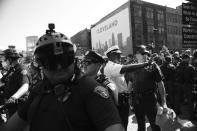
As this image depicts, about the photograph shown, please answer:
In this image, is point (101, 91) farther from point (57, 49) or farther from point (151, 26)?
point (151, 26)

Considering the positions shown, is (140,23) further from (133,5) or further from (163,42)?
(163,42)

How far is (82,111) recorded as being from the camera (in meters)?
1.61

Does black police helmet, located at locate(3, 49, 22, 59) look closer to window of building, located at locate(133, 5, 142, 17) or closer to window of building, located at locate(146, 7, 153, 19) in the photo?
window of building, located at locate(133, 5, 142, 17)

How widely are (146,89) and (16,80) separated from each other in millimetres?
2434

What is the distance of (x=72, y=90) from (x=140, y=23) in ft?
148

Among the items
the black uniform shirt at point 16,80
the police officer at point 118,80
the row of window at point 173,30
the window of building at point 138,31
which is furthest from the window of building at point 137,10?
the black uniform shirt at point 16,80

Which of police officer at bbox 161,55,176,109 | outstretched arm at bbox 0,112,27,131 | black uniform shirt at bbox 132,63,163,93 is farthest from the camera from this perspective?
police officer at bbox 161,55,176,109

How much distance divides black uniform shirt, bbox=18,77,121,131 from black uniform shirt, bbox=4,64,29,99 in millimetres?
2878

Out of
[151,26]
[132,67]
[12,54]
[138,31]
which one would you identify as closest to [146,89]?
[132,67]

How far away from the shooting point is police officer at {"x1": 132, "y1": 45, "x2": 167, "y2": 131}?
4996mm

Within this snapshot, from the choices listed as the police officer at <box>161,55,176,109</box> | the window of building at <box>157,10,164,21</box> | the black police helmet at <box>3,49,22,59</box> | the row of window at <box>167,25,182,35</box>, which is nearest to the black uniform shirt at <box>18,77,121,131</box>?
the black police helmet at <box>3,49,22,59</box>

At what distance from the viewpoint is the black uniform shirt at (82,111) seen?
157 centimetres

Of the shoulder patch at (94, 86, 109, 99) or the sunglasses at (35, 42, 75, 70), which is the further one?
the sunglasses at (35, 42, 75, 70)

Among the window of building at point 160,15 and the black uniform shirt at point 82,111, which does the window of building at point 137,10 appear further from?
the black uniform shirt at point 82,111
